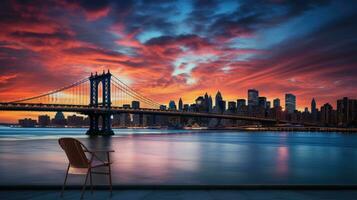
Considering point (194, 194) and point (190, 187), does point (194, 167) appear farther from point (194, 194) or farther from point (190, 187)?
point (194, 194)

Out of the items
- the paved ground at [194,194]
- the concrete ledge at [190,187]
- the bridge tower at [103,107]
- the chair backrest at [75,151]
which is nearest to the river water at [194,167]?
the concrete ledge at [190,187]

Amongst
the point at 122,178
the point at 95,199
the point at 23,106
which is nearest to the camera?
the point at 95,199

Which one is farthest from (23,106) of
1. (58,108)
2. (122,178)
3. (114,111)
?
(122,178)

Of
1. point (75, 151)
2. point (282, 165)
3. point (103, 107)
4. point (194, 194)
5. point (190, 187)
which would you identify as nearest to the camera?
point (75, 151)

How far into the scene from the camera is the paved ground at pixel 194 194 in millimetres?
6707

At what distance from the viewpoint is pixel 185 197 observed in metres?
6.71

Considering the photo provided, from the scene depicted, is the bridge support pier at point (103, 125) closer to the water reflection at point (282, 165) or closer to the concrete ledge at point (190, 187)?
the water reflection at point (282, 165)

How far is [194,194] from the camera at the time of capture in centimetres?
699

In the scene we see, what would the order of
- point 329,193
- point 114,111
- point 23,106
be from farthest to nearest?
point 114,111, point 23,106, point 329,193

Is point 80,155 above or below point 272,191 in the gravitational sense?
above

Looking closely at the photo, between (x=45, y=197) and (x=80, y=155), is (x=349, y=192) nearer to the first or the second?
(x=80, y=155)

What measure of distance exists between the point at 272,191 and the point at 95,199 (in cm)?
347

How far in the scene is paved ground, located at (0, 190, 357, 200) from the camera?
6.71m

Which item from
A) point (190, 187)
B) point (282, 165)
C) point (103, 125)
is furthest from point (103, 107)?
point (190, 187)
